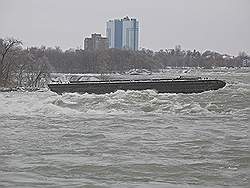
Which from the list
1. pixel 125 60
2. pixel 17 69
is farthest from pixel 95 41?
pixel 17 69

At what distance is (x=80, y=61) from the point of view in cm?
10894

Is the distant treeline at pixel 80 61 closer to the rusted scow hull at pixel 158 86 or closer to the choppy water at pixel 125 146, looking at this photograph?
the rusted scow hull at pixel 158 86

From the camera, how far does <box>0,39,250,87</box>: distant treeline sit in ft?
175

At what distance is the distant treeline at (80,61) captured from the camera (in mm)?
53469

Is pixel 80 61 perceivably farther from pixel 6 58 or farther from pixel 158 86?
pixel 158 86

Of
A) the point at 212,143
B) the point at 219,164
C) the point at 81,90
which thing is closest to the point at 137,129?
the point at 212,143

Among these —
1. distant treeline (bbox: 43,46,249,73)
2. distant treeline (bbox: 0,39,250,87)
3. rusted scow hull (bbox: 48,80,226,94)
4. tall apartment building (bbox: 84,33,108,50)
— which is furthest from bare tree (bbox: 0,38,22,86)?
tall apartment building (bbox: 84,33,108,50)

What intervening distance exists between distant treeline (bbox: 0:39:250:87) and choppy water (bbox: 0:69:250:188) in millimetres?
33793

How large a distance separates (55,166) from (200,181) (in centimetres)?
241

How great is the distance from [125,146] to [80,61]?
100193 millimetres

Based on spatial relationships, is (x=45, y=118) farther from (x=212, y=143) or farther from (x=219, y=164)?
(x=219, y=164)

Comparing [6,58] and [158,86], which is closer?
[158,86]

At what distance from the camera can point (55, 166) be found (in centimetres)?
752

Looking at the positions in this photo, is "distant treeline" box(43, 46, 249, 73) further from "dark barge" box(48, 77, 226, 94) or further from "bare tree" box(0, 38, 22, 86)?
"dark barge" box(48, 77, 226, 94)
